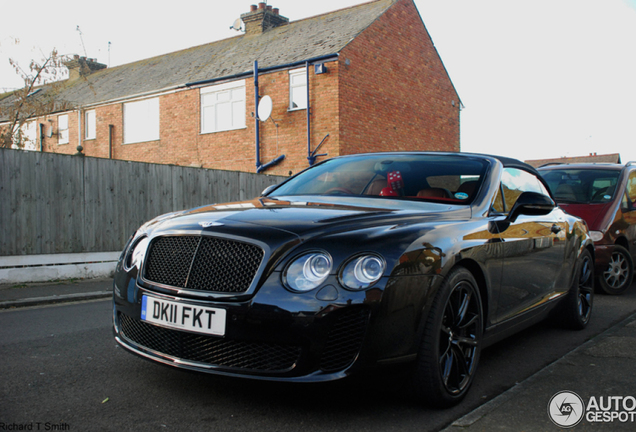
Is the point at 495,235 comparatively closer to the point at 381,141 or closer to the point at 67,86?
the point at 381,141

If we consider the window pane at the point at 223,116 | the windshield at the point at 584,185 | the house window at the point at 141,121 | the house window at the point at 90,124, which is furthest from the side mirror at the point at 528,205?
the house window at the point at 90,124

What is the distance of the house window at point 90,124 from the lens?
26.1 metres

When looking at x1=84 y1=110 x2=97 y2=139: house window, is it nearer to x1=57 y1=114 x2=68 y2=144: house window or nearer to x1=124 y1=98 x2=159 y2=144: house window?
x1=57 y1=114 x2=68 y2=144: house window

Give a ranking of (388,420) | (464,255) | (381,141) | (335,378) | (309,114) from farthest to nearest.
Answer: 1. (381,141)
2. (309,114)
3. (464,255)
4. (388,420)
5. (335,378)

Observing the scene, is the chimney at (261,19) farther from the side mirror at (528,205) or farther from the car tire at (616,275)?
the side mirror at (528,205)

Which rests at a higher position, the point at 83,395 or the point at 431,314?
the point at 431,314

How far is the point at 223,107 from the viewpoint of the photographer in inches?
861

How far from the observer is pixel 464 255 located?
11.1 feet

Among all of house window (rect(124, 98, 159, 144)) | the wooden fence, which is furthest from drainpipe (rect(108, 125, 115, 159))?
the wooden fence

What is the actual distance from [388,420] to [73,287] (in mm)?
6867

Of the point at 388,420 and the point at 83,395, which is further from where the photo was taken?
the point at 83,395

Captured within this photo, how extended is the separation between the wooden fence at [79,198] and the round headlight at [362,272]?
25.1 feet

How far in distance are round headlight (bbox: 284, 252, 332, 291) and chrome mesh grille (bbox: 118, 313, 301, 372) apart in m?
0.30

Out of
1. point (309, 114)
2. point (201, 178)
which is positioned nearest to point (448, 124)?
point (309, 114)
